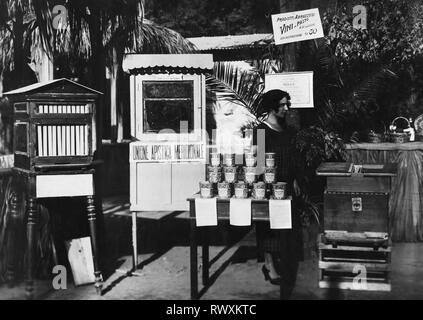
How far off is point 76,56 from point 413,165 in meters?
3.91

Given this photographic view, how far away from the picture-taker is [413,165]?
20.6ft

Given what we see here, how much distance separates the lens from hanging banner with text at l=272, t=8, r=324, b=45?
5.40 metres

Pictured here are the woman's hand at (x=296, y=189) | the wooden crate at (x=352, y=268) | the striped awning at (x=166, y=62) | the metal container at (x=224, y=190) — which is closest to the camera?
the metal container at (x=224, y=190)

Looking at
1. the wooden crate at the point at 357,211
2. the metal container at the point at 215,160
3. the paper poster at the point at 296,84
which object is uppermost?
the paper poster at the point at 296,84

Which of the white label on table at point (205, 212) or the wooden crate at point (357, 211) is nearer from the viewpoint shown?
the white label on table at point (205, 212)

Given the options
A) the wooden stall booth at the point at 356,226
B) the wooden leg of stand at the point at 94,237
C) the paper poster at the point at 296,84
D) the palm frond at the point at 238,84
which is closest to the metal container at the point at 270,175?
the wooden stall booth at the point at 356,226

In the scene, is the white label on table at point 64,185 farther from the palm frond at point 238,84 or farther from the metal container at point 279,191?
the palm frond at point 238,84

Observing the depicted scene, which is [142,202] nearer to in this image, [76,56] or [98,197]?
[98,197]

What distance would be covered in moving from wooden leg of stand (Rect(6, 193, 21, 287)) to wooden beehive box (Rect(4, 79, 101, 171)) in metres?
0.52

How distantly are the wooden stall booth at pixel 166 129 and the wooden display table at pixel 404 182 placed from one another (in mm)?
1966

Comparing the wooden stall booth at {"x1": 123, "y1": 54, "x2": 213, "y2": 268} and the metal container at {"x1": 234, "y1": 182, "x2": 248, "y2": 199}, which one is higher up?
the wooden stall booth at {"x1": 123, "y1": 54, "x2": 213, "y2": 268}

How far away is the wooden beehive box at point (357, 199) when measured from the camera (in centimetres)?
480

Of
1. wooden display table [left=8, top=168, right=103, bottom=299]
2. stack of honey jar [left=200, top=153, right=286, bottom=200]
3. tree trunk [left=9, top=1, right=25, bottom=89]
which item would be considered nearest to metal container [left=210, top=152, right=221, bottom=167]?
stack of honey jar [left=200, top=153, right=286, bottom=200]

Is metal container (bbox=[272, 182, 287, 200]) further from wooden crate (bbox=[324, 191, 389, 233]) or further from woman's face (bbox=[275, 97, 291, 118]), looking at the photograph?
woman's face (bbox=[275, 97, 291, 118])
